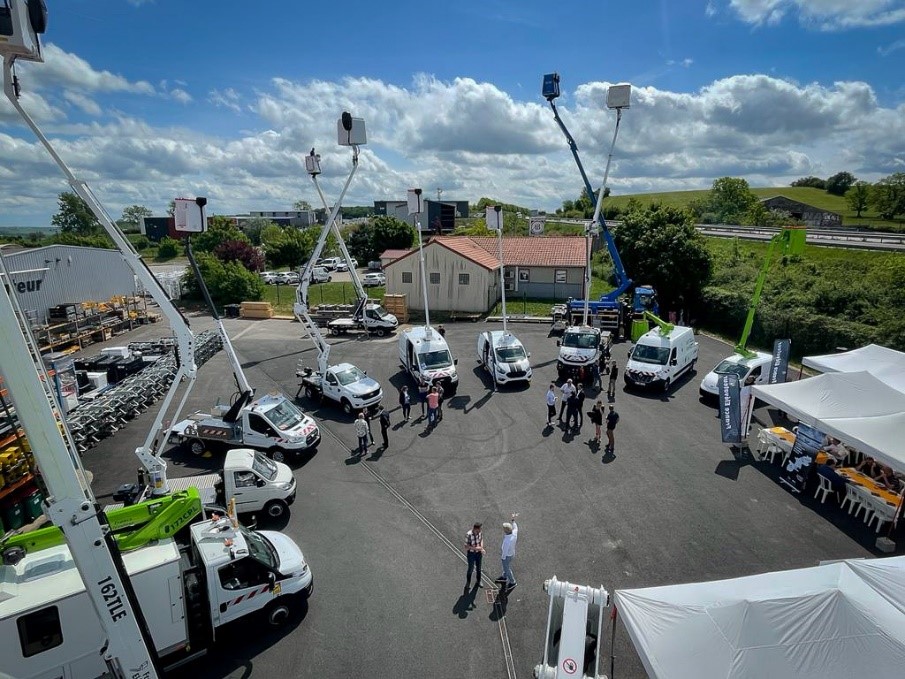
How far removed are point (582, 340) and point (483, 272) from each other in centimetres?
1329

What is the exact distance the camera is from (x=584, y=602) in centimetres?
710

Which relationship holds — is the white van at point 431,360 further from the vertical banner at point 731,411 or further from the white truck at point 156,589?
the white truck at point 156,589

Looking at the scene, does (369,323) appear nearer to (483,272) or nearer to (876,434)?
(483,272)

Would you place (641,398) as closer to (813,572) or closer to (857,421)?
(857,421)

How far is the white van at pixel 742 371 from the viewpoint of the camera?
18.3 metres

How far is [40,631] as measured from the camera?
22.0 feet

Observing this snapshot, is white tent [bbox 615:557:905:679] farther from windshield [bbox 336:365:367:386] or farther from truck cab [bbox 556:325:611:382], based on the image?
truck cab [bbox 556:325:611:382]

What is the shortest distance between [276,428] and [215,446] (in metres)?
2.34

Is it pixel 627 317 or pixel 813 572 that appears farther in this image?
pixel 627 317

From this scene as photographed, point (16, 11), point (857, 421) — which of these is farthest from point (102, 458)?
point (857, 421)

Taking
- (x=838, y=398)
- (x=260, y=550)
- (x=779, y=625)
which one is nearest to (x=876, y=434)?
(x=838, y=398)

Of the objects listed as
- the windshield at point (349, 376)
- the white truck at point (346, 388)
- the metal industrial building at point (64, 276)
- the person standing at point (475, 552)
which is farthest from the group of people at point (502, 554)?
the metal industrial building at point (64, 276)

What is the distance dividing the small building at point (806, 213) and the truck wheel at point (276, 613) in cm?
8226

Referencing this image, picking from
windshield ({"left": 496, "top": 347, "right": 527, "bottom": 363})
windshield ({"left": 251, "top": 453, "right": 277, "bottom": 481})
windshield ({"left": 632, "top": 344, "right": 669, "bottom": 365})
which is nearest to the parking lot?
windshield ({"left": 251, "top": 453, "right": 277, "bottom": 481})
